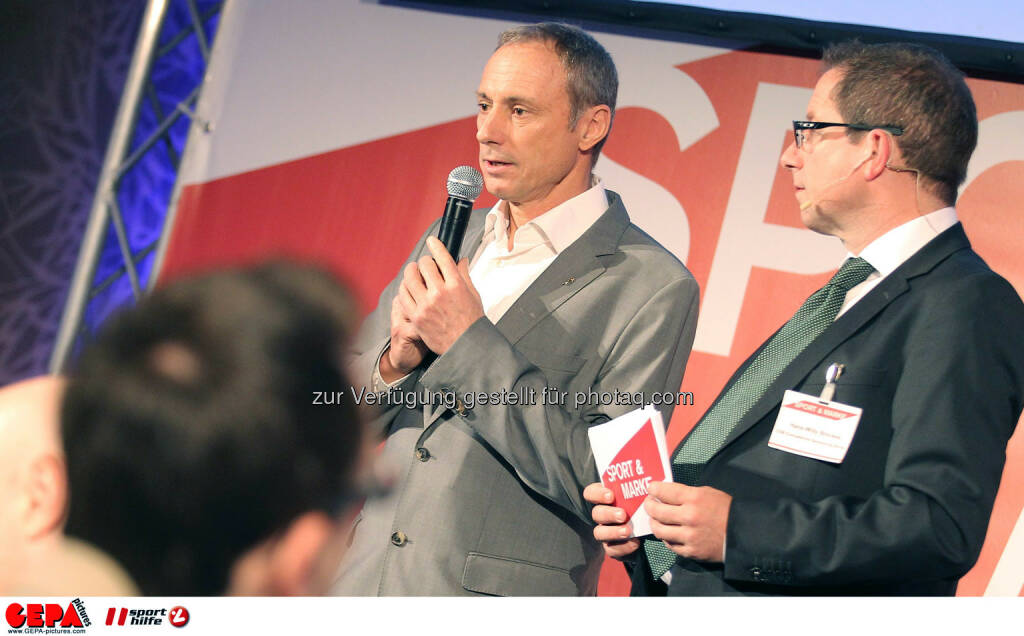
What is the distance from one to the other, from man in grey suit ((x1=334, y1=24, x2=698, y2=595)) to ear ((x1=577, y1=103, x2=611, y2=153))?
18 mm

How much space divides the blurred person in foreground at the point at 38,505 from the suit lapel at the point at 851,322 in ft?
4.52

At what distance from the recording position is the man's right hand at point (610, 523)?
1.88m

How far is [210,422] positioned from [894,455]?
4.55 ft

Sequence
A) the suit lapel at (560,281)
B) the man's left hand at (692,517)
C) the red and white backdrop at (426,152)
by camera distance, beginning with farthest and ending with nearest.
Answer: the red and white backdrop at (426,152) < the suit lapel at (560,281) < the man's left hand at (692,517)

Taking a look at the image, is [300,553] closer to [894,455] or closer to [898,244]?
[894,455]

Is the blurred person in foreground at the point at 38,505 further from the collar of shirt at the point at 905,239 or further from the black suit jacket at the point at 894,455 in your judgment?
the collar of shirt at the point at 905,239

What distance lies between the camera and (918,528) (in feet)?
5.33

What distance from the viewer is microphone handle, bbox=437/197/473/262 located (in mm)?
2096

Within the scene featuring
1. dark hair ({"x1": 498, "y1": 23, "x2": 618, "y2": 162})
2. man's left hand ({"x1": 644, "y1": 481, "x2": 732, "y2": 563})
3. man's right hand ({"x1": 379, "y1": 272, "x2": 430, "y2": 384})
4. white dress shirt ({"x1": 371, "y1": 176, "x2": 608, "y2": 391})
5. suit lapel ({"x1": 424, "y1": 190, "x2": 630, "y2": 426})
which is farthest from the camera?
dark hair ({"x1": 498, "y1": 23, "x2": 618, "y2": 162})

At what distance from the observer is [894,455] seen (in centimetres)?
171

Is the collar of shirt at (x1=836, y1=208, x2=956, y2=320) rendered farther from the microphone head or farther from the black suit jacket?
the microphone head
